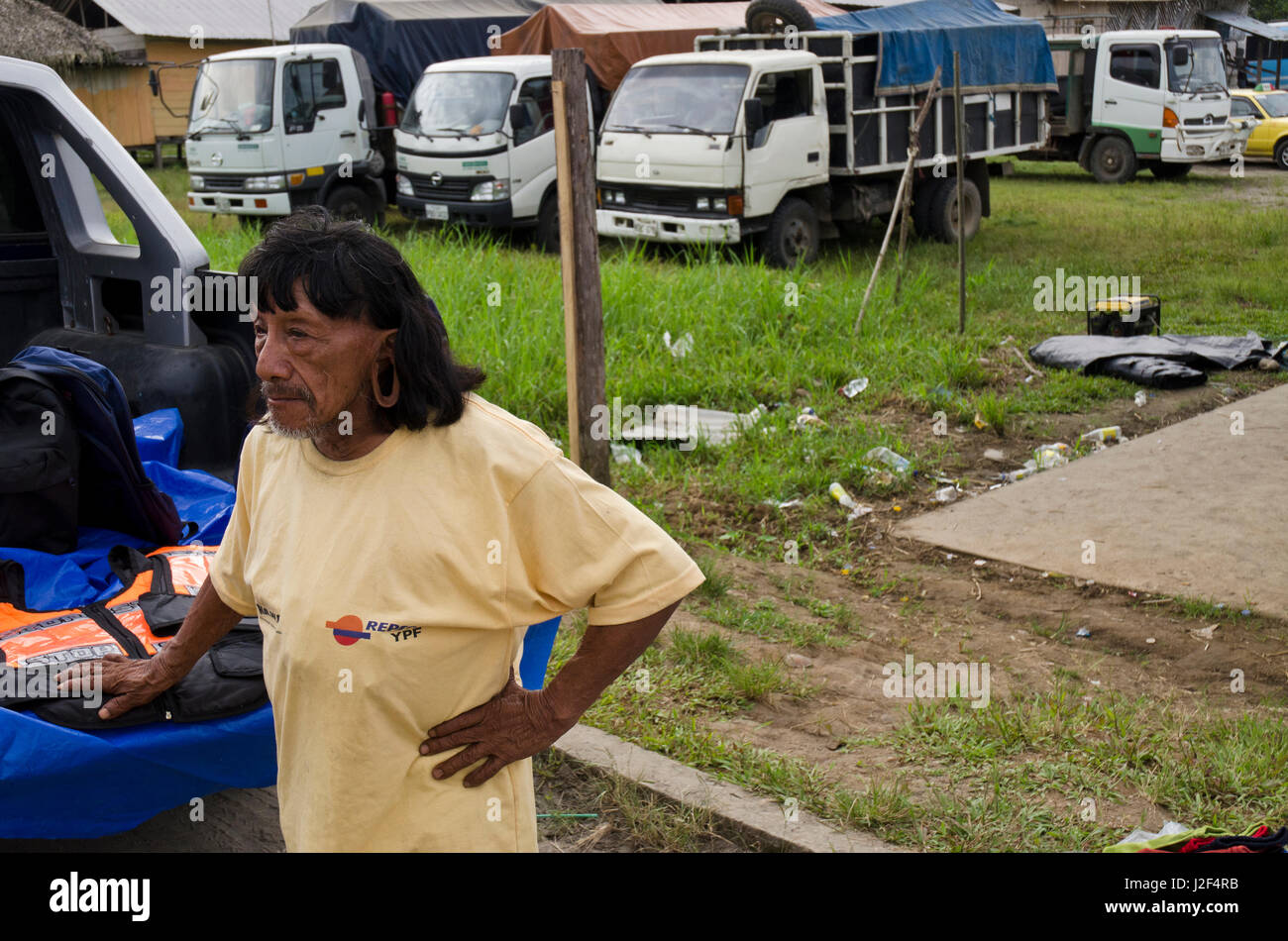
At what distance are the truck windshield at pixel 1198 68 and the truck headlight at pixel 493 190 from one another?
11676 millimetres

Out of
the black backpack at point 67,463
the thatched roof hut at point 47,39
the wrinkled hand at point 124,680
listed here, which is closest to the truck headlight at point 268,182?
the black backpack at point 67,463

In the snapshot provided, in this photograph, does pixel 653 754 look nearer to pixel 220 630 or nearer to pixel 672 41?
pixel 220 630

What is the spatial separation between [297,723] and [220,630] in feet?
1.50

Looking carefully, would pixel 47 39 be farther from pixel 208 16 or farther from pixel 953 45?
pixel 953 45

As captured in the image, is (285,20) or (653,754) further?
(285,20)

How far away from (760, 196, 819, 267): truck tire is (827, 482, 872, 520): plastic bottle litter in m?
6.44

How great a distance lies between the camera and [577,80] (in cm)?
515

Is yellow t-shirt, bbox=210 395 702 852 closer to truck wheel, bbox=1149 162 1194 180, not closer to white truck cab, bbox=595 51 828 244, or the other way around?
white truck cab, bbox=595 51 828 244

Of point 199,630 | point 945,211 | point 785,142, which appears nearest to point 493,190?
point 785,142

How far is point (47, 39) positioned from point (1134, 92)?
2104 centimetres

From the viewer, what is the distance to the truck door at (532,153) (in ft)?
46.3

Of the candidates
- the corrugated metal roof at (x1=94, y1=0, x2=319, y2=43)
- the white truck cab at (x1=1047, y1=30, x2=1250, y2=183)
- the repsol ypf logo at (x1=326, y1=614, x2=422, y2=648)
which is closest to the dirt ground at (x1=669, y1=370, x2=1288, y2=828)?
the repsol ypf logo at (x1=326, y1=614, x2=422, y2=648)
